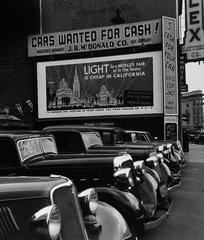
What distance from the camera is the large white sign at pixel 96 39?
2111cm

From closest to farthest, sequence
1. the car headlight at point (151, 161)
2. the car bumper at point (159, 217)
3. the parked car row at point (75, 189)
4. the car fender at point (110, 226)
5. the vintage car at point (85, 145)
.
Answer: the parked car row at point (75, 189), the car fender at point (110, 226), the car bumper at point (159, 217), the car headlight at point (151, 161), the vintage car at point (85, 145)

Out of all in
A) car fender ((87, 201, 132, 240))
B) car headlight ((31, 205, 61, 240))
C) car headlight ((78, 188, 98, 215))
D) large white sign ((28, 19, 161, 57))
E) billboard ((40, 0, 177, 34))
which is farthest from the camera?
billboard ((40, 0, 177, 34))

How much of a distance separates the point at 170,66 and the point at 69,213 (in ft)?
59.0

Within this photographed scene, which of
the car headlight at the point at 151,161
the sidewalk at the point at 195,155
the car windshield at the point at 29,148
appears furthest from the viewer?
the sidewalk at the point at 195,155

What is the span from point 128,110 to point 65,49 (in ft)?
16.1

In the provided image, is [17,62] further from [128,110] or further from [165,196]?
[165,196]

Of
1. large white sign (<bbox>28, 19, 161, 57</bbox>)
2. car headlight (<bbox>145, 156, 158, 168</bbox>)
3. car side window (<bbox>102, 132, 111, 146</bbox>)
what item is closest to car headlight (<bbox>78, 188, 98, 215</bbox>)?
car headlight (<bbox>145, 156, 158, 168</bbox>)

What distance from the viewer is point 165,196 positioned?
7.34 meters

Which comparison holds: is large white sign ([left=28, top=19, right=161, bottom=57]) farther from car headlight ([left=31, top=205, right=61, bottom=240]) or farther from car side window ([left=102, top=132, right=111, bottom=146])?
car headlight ([left=31, top=205, right=61, bottom=240])

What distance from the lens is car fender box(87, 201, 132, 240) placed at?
177 inches

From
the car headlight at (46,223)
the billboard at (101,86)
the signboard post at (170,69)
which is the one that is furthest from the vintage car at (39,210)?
the billboard at (101,86)

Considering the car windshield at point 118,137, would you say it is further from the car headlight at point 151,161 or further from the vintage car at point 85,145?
the car headlight at point 151,161

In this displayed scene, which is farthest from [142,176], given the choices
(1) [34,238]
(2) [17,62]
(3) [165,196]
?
(2) [17,62]

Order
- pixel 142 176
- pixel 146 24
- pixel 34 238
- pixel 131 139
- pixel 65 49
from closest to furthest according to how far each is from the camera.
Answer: pixel 34 238, pixel 142 176, pixel 131 139, pixel 146 24, pixel 65 49
